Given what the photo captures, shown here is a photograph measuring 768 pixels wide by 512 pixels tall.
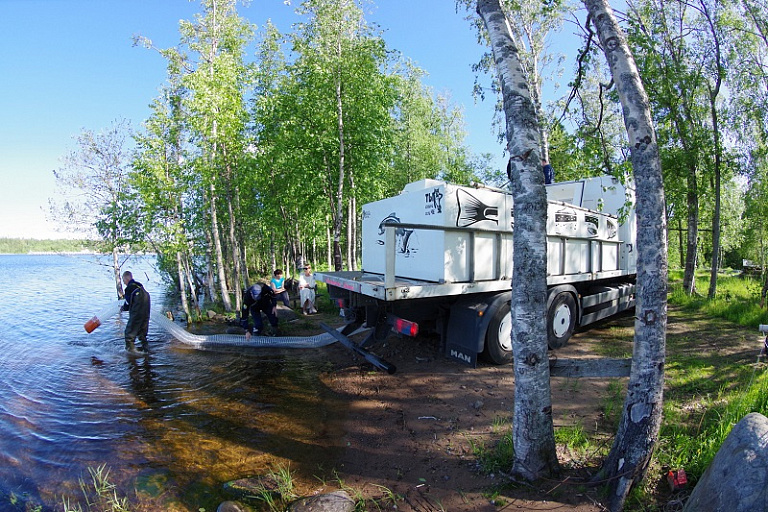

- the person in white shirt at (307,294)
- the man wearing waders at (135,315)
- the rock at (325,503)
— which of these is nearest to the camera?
the rock at (325,503)

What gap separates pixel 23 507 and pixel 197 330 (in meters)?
7.16

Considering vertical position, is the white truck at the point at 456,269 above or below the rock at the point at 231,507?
above

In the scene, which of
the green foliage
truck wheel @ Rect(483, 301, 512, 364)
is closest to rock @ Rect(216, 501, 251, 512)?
truck wheel @ Rect(483, 301, 512, 364)

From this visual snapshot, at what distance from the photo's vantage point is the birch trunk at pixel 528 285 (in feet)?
9.69

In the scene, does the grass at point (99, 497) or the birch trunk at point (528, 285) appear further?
the grass at point (99, 497)

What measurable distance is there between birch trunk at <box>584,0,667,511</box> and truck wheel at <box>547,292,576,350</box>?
354 centimetres

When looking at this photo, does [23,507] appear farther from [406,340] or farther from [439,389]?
[406,340]

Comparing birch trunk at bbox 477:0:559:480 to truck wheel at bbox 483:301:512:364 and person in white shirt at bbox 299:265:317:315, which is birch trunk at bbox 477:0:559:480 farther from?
person in white shirt at bbox 299:265:317:315

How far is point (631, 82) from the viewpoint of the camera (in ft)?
9.47

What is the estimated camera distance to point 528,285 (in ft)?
9.68

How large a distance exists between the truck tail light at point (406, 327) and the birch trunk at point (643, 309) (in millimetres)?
2600

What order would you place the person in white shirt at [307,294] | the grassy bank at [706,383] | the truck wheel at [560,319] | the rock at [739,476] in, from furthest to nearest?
1. the person in white shirt at [307,294]
2. the truck wheel at [560,319]
3. the grassy bank at [706,383]
4. the rock at [739,476]

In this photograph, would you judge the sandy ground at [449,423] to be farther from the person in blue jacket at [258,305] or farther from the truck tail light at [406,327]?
the person in blue jacket at [258,305]

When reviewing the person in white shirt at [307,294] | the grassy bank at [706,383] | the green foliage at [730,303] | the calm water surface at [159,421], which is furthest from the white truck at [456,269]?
the green foliage at [730,303]
